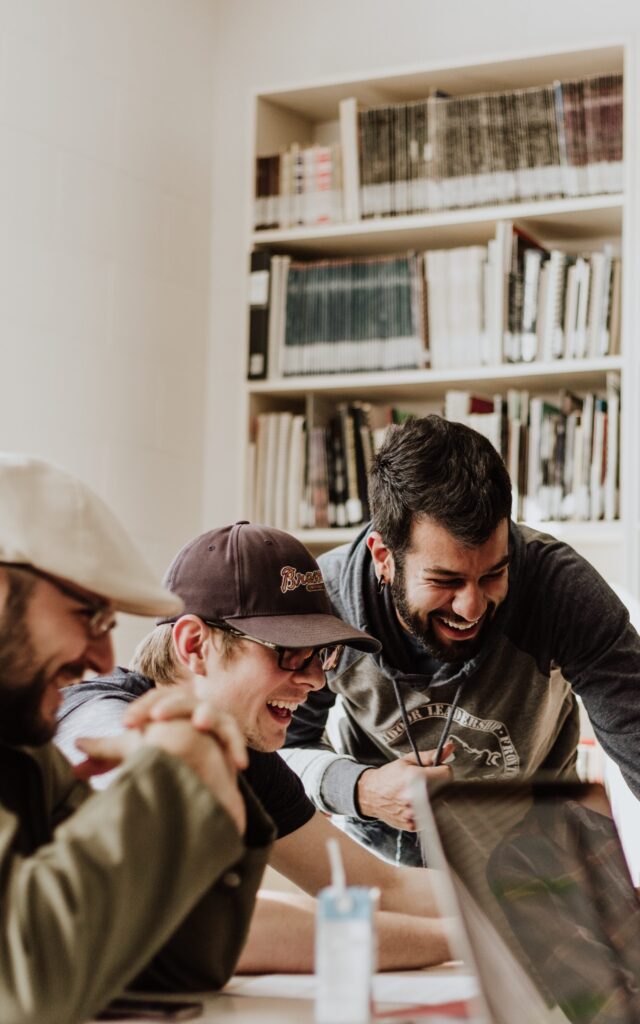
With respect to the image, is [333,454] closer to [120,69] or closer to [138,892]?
[120,69]

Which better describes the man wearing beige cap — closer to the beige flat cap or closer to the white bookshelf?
the beige flat cap

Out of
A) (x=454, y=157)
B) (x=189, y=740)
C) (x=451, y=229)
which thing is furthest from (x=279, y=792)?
(x=454, y=157)

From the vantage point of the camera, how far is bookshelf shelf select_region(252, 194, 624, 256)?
3.17 m

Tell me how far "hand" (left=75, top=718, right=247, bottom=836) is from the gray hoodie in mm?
1043

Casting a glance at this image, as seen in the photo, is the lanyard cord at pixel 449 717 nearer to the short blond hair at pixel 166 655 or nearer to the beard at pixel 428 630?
the beard at pixel 428 630

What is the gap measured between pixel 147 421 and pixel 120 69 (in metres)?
0.97

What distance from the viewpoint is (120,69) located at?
134 inches

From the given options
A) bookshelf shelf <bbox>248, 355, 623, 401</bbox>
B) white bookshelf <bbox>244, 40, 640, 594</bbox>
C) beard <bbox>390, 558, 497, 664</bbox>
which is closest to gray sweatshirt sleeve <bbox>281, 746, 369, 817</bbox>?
beard <bbox>390, 558, 497, 664</bbox>

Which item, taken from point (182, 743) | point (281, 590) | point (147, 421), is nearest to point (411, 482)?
point (281, 590)

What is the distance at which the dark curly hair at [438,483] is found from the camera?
6.05 feet

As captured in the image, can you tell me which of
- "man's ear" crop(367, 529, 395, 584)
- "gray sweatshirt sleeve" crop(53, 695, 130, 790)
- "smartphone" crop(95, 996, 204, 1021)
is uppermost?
"man's ear" crop(367, 529, 395, 584)

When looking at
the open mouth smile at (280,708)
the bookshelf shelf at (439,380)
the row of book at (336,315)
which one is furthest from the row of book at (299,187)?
the open mouth smile at (280,708)

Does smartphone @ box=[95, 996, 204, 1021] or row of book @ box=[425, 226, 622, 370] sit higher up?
row of book @ box=[425, 226, 622, 370]

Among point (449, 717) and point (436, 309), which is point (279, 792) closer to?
point (449, 717)
